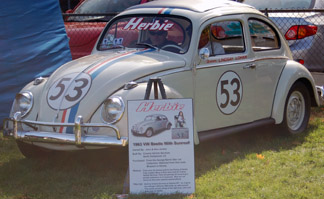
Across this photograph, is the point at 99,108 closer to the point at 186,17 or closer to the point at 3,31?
the point at 186,17

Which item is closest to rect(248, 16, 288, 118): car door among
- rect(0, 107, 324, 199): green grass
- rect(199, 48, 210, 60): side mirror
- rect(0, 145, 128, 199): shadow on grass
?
rect(0, 107, 324, 199): green grass

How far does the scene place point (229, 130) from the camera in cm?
645

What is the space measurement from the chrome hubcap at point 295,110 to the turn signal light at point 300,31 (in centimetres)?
178

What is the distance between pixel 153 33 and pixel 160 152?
197 centimetres

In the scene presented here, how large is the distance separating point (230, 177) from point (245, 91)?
141 centimetres

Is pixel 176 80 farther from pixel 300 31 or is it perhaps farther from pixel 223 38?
pixel 300 31

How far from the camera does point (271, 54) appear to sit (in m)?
7.16

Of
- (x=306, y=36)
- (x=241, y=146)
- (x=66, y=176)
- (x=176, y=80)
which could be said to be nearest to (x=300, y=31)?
(x=306, y=36)

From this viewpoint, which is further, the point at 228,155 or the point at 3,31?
the point at 3,31

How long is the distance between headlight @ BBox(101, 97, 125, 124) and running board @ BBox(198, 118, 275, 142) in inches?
42.4

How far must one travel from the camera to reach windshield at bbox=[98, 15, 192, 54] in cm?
641

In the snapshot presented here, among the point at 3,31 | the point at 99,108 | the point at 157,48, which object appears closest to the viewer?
the point at 99,108

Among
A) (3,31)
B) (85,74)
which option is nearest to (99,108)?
(85,74)

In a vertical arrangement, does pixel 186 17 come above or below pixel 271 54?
above
